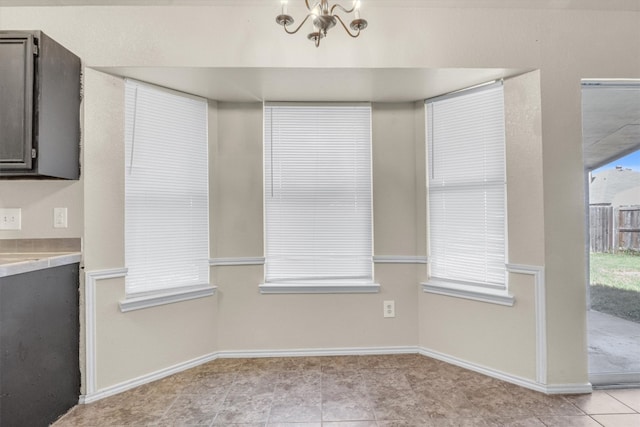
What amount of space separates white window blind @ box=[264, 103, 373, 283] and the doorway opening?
1.55 metres

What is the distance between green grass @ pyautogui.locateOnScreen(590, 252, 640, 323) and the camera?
2.22 m

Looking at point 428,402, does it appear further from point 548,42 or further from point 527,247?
point 548,42

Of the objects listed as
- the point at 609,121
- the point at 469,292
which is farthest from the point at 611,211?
the point at 469,292

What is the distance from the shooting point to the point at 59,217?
2.04 metres

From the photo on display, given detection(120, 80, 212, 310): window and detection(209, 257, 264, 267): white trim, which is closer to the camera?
detection(120, 80, 212, 310): window

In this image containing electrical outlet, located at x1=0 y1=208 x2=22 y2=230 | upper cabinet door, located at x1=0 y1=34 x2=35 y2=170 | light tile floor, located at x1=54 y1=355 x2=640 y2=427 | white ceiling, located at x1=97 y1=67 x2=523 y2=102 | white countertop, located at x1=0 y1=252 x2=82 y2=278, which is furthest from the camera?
white ceiling, located at x1=97 y1=67 x2=523 y2=102

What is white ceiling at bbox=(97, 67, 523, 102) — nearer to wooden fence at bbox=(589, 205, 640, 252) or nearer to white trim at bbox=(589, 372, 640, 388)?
wooden fence at bbox=(589, 205, 640, 252)

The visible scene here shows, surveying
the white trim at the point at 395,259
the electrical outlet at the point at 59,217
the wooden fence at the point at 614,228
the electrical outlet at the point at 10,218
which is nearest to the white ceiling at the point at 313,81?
the electrical outlet at the point at 59,217

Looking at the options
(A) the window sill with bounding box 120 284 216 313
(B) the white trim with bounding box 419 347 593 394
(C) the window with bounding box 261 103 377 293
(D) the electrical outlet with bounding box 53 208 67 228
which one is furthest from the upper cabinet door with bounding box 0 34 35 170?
(B) the white trim with bounding box 419 347 593 394

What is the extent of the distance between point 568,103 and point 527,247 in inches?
39.2

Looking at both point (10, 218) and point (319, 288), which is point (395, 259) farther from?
point (10, 218)

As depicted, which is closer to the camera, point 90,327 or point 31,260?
point 31,260

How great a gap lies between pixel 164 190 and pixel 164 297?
0.79 metres

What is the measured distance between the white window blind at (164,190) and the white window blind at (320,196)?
0.56 metres
